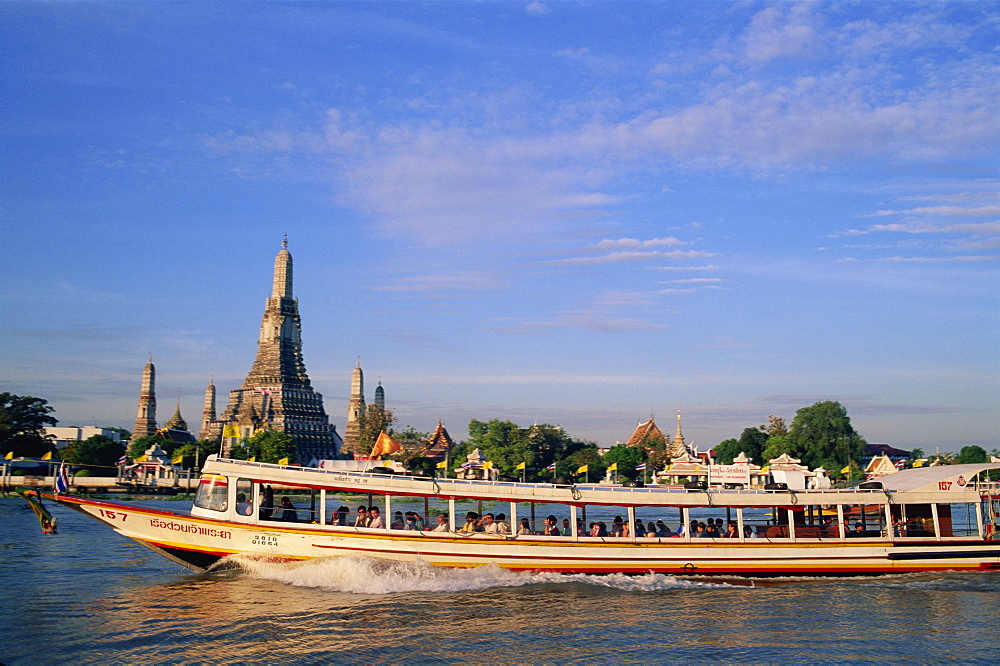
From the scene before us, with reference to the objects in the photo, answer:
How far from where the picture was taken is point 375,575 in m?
20.2

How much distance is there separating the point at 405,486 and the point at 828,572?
11052 mm

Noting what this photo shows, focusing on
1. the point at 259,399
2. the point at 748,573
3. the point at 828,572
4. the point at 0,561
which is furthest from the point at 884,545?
the point at 259,399

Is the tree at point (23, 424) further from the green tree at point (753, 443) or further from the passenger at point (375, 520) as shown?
the green tree at point (753, 443)

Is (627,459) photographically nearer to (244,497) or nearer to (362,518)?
(362,518)

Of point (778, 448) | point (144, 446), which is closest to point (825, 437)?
point (778, 448)

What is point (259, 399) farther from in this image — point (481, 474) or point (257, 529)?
point (257, 529)

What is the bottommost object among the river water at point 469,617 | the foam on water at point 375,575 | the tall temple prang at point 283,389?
the river water at point 469,617

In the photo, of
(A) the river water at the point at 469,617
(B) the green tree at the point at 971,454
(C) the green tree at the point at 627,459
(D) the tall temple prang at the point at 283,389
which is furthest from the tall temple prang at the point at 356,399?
(A) the river water at the point at 469,617

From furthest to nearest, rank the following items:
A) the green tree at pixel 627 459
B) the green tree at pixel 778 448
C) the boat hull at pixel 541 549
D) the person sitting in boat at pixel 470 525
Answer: the green tree at pixel 778 448
the green tree at pixel 627 459
the person sitting in boat at pixel 470 525
the boat hull at pixel 541 549

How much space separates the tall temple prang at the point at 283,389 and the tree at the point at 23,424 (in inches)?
1838

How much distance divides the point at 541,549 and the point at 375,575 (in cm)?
401

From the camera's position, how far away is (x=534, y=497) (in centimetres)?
2141

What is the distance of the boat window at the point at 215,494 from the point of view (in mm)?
20500

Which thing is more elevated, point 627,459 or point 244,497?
point 244,497
